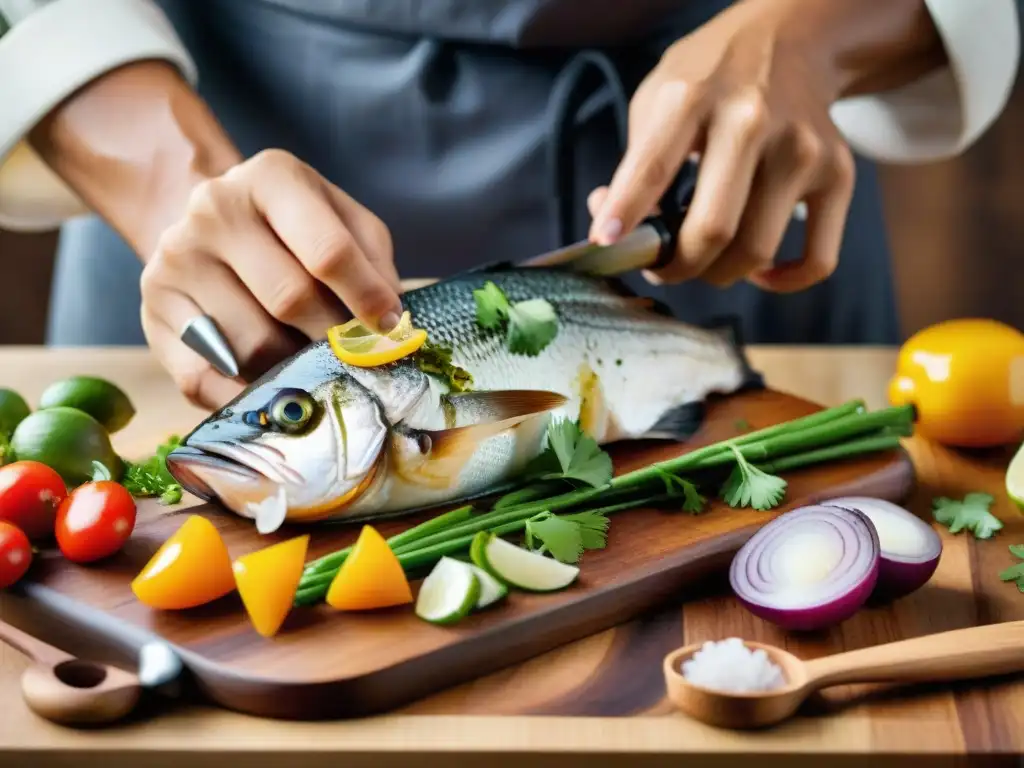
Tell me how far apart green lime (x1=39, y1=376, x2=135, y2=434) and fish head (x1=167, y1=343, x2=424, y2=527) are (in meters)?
0.45

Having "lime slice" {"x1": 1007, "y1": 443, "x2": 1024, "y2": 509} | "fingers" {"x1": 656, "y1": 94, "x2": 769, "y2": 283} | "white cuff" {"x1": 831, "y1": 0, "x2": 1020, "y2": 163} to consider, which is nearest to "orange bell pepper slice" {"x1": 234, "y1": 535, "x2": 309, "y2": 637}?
"fingers" {"x1": 656, "y1": 94, "x2": 769, "y2": 283}

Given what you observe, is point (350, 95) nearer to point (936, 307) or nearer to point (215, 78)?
point (215, 78)

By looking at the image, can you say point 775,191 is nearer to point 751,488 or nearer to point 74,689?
point 751,488

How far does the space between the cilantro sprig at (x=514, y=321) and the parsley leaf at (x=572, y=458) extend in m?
0.13

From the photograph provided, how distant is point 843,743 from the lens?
1.21 meters

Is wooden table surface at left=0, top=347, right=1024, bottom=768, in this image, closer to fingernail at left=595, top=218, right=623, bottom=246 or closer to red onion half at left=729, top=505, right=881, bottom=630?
red onion half at left=729, top=505, right=881, bottom=630

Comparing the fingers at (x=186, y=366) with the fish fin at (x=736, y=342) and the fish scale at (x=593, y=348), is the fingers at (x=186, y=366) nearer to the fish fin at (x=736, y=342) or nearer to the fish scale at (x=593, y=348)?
the fish scale at (x=593, y=348)

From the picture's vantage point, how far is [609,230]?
182 cm

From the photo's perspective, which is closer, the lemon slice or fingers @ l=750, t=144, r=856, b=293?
the lemon slice

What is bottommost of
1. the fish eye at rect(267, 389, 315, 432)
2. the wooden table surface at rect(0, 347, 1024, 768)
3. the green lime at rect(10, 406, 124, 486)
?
the wooden table surface at rect(0, 347, 1024, 768)

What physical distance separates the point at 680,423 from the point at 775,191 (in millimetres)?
385

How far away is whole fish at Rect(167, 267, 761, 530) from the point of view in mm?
1489

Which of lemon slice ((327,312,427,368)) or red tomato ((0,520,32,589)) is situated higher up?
lemon slice ((327,312,427,368))

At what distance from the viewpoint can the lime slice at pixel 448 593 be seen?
4.35ft
